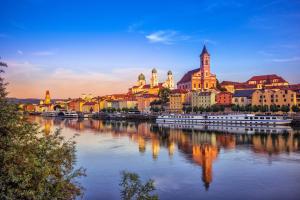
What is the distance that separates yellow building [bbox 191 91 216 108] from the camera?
224 ft

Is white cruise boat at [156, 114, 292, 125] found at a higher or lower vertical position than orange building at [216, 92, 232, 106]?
lower

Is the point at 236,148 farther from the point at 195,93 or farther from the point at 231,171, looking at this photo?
the point at 195,93

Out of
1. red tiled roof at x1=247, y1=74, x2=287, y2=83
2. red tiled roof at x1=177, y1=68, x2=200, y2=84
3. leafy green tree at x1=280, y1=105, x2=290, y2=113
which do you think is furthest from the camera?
red tiled roof at x1=177, y1=68, x2=200, y2=84

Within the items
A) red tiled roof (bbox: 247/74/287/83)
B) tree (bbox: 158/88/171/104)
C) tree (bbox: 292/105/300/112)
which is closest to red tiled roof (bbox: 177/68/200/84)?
tree (bbox: 158/88/171/104)

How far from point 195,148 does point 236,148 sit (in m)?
2.98

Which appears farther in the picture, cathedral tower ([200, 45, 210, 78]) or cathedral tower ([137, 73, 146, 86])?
cathedral tower ([137, 73, 146, 86])

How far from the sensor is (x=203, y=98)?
69.4 m

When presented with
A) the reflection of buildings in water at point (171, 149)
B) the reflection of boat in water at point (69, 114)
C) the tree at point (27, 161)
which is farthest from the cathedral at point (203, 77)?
the tree at point (27, 161)

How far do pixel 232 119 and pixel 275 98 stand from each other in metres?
12.4

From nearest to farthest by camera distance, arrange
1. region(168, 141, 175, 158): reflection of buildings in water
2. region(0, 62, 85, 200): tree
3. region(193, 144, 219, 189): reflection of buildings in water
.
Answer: region(0, 62, 85, 200): tree, region(193, 144, 219, 189): reflection of buildings in water, region(168, 141, 175, 158): reflection of buildings in water

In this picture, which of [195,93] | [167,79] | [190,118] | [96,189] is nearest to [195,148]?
[96,189]

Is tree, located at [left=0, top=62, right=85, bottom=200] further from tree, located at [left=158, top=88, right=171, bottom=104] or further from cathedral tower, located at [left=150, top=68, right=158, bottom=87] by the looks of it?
cathedral tower, located at [left=150, top=68, right=158, bottom=87]

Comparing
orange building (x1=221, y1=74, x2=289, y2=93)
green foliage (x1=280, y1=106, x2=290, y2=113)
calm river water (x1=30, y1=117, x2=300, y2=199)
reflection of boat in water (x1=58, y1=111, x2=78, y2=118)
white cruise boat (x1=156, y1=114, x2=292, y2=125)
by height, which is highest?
orange building (x1=221, y1=74, x2=289, y2=93)

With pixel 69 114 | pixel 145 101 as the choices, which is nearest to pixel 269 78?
pixel 145 101
